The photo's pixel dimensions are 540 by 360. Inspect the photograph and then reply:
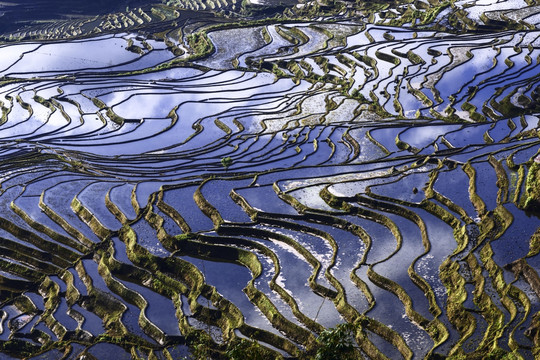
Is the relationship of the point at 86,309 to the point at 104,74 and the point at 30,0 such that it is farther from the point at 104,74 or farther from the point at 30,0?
the point at 30,0

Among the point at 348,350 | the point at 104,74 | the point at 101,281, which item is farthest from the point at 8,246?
the point at 104,74

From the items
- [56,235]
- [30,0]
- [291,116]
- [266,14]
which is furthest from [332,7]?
[56,235]

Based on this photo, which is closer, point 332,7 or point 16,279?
point 16,279

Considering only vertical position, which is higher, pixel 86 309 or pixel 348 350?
pixel 348 350

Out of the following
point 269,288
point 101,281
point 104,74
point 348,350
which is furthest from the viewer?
point 104,74

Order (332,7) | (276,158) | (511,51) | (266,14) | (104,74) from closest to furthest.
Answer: (276,158), (511,51), (104,74), (332,7), (266,14)

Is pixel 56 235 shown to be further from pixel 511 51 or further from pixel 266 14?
pixel 266 14
